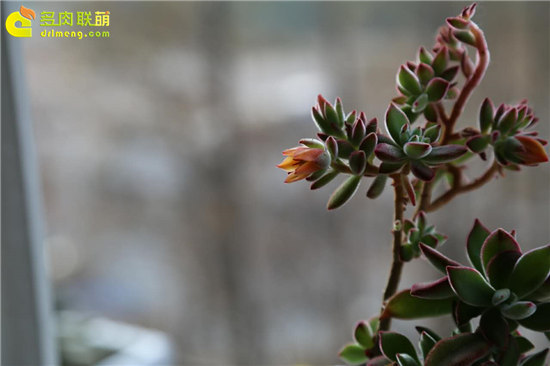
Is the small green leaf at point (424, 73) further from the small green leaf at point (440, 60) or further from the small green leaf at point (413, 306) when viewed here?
the small green leaf at point (413, 306)

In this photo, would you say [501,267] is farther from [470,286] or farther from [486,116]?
[486,116]

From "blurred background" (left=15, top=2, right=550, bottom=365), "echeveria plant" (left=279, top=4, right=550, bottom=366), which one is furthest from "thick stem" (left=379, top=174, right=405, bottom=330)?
"blurred background" (left=15, top=2, right=550, bottom=365)

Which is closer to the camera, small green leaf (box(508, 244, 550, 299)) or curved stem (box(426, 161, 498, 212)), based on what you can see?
small green leaf (box(508, 244, 550, 299))

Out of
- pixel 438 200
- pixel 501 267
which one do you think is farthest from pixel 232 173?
pixel 501 267

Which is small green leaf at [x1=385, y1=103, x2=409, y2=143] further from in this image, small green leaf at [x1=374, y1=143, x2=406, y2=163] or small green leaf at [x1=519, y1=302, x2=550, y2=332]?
small green leaf at [x1=519, y1=302, x2=550, y2=332]

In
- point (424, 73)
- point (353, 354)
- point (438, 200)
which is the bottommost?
point (353, 354)

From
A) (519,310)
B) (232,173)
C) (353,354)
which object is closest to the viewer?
(519,310)

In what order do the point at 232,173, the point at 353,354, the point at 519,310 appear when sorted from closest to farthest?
the point at 519,310
the point at 353,354
the point at 232,173

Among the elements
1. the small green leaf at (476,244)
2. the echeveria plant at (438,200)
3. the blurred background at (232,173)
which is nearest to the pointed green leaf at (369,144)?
the echeveria plant at (438,200)
